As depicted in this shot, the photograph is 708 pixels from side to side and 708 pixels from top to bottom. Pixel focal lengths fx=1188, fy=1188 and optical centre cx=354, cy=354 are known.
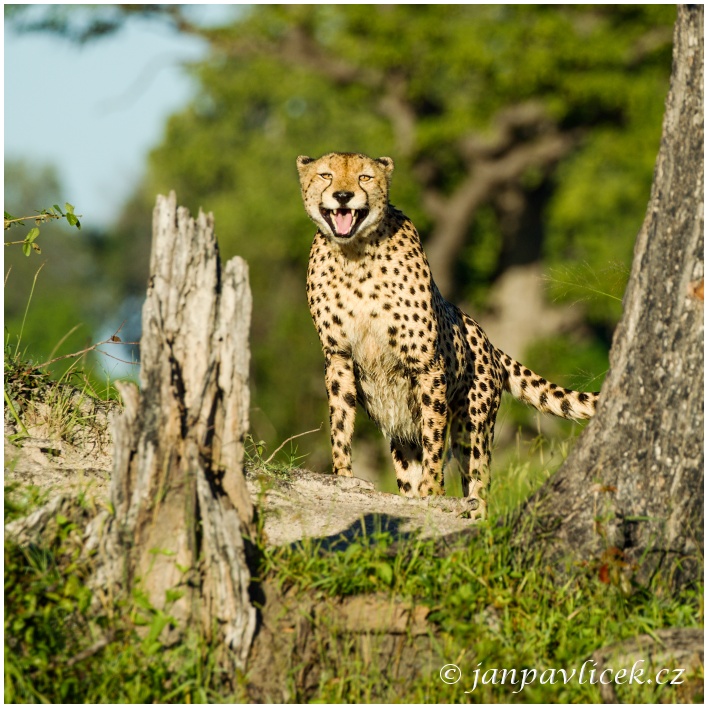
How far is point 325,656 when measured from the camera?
3.60m

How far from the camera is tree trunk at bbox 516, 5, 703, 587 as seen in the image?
3887 mm

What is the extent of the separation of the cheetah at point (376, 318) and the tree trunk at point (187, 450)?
1.84 meters

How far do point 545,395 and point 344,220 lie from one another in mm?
1415

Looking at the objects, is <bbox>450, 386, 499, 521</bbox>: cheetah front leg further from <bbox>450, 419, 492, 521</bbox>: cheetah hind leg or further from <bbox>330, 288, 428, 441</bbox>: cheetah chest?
<bbox>330, 288, 428, 441</bbox>: cheetah chest

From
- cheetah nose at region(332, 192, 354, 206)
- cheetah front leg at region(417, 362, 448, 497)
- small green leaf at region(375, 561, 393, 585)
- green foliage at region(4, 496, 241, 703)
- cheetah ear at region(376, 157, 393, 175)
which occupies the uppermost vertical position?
cheetah ear at region(376, 157, 393, 175)

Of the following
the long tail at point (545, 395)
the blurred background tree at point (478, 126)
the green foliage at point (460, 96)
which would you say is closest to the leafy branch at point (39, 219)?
the long tail at point (545, 395)

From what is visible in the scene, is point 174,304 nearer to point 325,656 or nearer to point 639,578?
point 325,656

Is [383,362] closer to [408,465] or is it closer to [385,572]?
[408,465]

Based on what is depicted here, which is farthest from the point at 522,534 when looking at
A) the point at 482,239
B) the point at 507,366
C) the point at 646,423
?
the point at 482,239

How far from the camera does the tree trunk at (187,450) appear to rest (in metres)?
3.50

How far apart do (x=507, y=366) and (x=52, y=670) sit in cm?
345

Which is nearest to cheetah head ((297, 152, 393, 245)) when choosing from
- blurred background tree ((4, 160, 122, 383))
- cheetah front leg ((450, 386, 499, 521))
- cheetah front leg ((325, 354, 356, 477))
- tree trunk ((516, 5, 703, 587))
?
cheetah front leg ((325, 354, 356, 477))

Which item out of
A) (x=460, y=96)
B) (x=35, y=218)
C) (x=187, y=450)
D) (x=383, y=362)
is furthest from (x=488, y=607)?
(x=460, y=96)

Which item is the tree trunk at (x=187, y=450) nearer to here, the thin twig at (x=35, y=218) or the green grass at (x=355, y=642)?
the green grass at (x=355, y=642)
